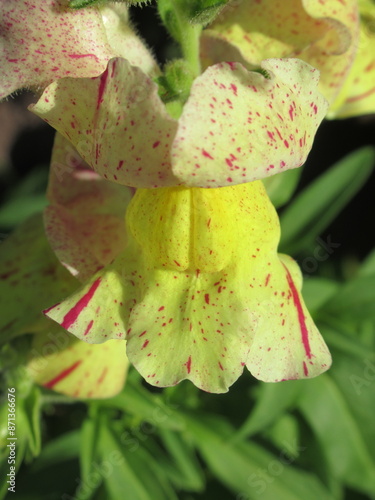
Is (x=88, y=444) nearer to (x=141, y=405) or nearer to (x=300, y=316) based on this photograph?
(x=141, y=405)

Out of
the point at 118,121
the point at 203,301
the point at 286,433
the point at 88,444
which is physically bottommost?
the point at 286,433

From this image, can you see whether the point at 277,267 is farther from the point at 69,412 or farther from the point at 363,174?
the point at 69,412

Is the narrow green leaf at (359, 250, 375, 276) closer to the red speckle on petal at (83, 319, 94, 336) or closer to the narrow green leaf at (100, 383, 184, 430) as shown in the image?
the narrow green leaf at (100, 383, 184, 430)

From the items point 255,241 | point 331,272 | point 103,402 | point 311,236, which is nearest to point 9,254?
point 103,402

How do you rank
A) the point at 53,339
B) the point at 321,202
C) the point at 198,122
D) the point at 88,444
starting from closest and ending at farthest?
the point at 198,122 < the point at 53,339 < the point at 88,444 < the point at 321,202

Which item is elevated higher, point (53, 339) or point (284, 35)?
point (284, 35)
